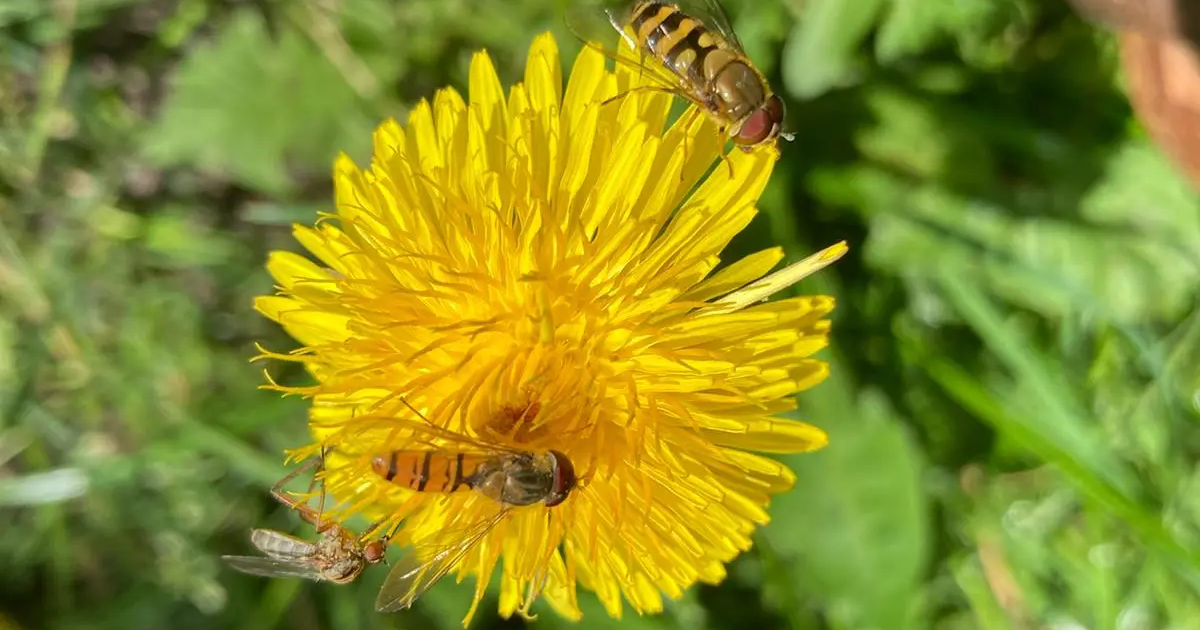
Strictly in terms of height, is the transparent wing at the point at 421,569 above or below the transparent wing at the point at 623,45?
below

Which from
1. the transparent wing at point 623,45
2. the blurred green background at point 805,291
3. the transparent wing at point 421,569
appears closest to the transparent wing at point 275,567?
the transparent wing at point 421,569

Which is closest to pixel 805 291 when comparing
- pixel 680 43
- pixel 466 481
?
pixel 680 43

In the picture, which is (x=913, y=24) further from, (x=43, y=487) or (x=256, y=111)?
(x=43, y=487)

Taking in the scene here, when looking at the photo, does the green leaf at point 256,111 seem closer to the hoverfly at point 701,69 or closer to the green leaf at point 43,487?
the green leaf at point 43,487

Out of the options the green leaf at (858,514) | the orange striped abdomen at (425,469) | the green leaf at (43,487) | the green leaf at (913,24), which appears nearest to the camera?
the orange striped abdomen at (425,469)

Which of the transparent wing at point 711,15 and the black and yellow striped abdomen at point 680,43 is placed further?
the transparent wing at point 711,15

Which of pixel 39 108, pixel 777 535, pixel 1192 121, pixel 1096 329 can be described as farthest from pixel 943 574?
pixel 39 108

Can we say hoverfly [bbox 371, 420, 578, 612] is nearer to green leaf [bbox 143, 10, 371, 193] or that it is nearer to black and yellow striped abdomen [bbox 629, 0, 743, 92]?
black and yellow striped abdomen [bbox 629, 0, 743, 92]
